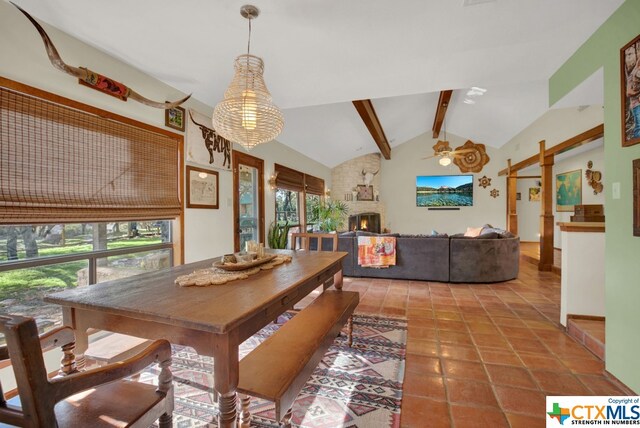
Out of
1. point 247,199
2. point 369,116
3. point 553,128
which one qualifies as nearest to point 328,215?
point 369,116

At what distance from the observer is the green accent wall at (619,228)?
168 centimetres

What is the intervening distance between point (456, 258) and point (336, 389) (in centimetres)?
317

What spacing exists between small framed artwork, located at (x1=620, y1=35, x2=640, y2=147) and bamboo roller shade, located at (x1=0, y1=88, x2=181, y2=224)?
351cm

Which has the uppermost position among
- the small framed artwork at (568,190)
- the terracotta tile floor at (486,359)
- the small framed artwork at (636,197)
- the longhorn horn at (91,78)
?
the longhorn horn at (91,78)

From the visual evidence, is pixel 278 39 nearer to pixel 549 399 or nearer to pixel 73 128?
pixel 73 128

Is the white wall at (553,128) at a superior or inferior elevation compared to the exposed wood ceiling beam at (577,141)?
superior

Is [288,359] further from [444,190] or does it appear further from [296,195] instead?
[444,190]

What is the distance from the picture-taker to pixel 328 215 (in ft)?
25.2

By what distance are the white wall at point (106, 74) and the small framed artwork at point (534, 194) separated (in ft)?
29.1

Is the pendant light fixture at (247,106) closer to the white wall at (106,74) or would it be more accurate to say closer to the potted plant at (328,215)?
the white wall at (106,74)

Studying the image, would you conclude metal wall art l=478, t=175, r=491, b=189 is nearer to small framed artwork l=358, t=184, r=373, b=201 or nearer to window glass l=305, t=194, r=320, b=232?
small framed artwork l=358, t=184, r=373, b=201

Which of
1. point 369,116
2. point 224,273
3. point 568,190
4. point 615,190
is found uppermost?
point 369,116

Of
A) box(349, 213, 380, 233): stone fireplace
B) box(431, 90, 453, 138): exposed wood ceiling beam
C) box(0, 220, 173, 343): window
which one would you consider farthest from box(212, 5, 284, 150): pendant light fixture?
box(349, 213, 380, 233): stone fireplace

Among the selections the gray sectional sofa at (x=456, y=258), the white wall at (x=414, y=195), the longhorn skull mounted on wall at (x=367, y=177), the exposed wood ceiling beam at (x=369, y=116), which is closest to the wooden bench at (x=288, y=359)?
the gray sectional sofa at (x=456, y=258)
